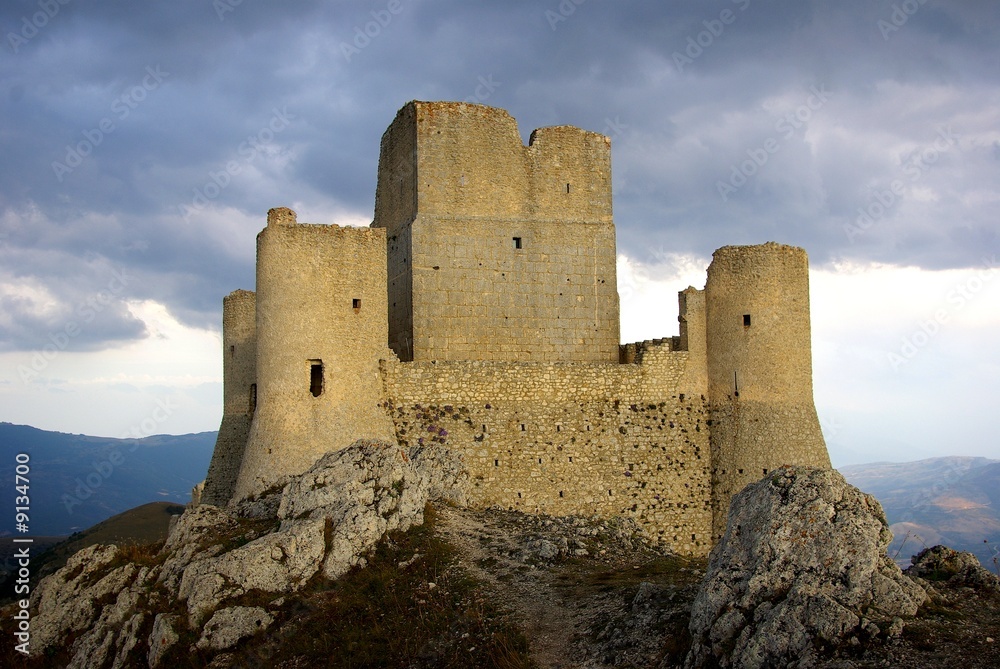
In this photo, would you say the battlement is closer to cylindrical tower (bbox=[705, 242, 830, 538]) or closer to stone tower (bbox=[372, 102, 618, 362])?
stone tower (bbox=[372, 102, 618, 362])

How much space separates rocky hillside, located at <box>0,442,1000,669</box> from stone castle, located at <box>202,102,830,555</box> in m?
2.50

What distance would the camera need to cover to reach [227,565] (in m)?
12.1

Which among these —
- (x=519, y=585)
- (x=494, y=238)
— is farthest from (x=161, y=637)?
(x=494, y=238)

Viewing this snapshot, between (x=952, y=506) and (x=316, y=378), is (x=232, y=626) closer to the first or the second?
(x=316, y=378)

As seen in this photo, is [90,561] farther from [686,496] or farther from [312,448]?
[686,496]

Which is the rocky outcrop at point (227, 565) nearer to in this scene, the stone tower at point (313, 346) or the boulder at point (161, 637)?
the boulder at point (161, 637)

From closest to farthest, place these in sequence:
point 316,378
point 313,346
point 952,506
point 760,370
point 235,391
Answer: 1. point 313,346
2. point 316,378
3. point 760,370
4. point 235,391
5. point 952,506

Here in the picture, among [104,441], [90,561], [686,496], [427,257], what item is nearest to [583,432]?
[686,496]

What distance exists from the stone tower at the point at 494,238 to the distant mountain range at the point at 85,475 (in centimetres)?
6399

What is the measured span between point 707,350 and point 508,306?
521 centimetres

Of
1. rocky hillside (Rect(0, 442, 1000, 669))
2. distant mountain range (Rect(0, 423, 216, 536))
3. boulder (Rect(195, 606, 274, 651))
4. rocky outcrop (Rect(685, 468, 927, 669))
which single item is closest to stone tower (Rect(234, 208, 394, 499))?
rocky hillside (Rect(0, 442, 1000, 669))

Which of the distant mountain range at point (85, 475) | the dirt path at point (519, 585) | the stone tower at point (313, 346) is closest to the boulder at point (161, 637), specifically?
the dirt path at point (519, 585)

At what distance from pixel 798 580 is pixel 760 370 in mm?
12560

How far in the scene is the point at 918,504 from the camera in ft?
254
